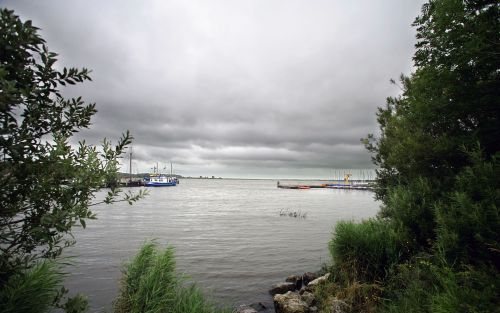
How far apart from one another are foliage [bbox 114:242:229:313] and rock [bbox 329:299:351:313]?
3.54 m

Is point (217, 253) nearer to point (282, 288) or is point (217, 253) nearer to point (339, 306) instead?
point (282, 288)

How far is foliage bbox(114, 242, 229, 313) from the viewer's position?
660 cm

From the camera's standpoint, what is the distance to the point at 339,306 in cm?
824

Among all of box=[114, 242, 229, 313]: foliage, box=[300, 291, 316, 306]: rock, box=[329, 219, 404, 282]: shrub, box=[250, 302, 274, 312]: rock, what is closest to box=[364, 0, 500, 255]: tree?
box=[329, 219, 404, 282]: shrub

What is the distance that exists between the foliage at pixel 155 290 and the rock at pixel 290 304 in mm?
3172

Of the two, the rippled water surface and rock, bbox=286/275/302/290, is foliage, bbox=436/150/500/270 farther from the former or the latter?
the rippled water surface

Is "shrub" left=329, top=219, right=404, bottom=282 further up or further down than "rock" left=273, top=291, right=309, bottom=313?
further up

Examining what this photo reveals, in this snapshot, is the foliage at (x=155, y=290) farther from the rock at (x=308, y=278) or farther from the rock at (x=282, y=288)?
the rock at (x=308, y=278)

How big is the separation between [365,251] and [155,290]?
25.2ft

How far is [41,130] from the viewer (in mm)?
3205

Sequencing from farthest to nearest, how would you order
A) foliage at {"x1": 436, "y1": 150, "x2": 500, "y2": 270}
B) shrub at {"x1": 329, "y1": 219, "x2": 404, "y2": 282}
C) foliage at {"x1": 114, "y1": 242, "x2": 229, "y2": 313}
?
shrub at {"x1": 329, "y1": 219, "x2": 404, "y2": 282} → foliage at {"x1": 114, "y1": 242, "x2": 229, "y2": 313} → foliage at {"x1": 436, "y1": 150, "x2": 500, "y2": 270}

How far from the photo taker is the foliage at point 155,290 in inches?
260

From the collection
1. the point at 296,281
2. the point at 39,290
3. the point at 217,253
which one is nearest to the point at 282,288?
the point at 296,281

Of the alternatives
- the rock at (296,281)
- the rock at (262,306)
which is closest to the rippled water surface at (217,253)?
the rock at (262,306)
